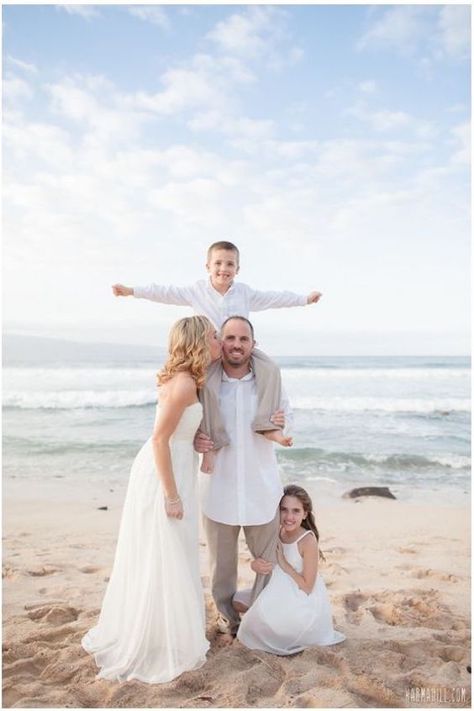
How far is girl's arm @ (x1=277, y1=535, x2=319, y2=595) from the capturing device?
393cm

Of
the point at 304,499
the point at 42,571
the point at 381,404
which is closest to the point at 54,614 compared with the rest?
the point at 42,571

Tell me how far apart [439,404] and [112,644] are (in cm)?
1752

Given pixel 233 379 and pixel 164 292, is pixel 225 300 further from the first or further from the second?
pixel 233 379

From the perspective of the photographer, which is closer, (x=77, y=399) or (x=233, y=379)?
(x=233, y=379)

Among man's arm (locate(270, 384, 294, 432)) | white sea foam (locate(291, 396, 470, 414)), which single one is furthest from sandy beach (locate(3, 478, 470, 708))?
white sea foam (locate(291, 396, 470, 414))

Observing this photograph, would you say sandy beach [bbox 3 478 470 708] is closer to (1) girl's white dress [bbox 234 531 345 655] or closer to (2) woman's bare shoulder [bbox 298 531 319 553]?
(1) girl's white dress [bbox 234 531 345 655]

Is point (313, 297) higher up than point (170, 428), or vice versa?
point (313, 297)

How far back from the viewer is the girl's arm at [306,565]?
3932 millimetres

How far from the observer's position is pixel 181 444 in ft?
12.0

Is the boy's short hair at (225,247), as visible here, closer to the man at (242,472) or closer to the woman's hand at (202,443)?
the man at (242,472)

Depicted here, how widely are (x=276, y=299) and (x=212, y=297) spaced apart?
0.54m

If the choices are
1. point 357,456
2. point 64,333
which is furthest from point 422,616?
point 64,333

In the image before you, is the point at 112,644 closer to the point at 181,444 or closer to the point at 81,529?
the point at 181,444

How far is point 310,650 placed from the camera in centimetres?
380
